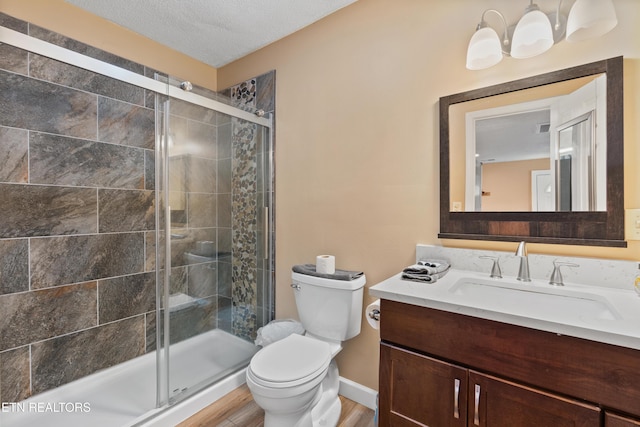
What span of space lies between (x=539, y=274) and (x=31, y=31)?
297 centimetres

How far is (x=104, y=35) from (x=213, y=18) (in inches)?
30.0

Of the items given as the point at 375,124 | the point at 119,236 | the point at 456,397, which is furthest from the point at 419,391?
the point at 119,236

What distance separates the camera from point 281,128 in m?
2.21

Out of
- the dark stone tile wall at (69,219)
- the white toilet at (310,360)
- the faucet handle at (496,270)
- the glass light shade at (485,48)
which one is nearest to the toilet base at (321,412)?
the white toilet at (310,360)

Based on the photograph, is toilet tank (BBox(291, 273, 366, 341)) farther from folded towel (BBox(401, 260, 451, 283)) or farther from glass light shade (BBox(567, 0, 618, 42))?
glass light shade (BBox(567, 0, 618, 42))

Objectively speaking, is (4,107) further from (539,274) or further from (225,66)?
(539,274)

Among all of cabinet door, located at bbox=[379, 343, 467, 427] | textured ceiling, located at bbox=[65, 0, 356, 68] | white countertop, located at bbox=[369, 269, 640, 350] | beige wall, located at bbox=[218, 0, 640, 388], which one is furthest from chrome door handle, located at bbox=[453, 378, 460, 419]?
textured ceiling, located at bbox=[65, 0, 356, 68]

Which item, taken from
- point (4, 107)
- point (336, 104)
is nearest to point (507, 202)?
point (336, 104)

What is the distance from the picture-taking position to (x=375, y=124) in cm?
Result: 174

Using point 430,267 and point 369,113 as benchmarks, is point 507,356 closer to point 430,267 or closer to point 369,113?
point 430,267

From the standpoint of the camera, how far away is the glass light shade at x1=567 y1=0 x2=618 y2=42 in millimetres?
1077

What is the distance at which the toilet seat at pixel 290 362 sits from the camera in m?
1.30

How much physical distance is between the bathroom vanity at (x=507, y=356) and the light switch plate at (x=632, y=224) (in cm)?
22

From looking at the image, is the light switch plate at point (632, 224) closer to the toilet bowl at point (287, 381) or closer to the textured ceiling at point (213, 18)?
the toilet bowl at point (287, 381)
